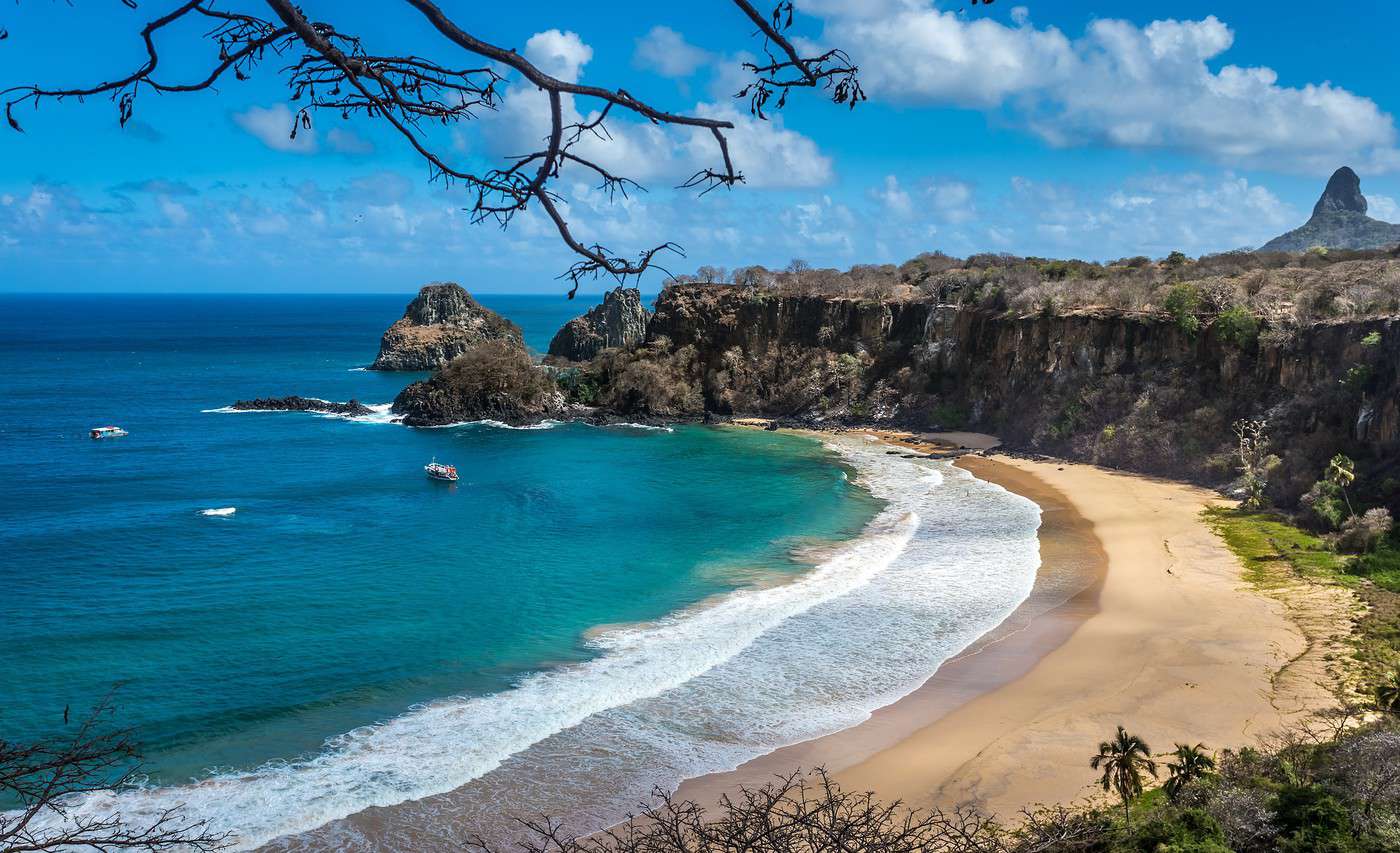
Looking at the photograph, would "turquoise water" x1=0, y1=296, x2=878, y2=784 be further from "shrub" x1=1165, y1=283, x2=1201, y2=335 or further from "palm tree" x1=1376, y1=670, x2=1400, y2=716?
"shrub" x1=1165, y1=283, x2=1201, y2=335

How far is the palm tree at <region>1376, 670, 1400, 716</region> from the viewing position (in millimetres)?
15438

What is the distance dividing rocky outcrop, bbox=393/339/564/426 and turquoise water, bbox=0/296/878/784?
8.02 ft

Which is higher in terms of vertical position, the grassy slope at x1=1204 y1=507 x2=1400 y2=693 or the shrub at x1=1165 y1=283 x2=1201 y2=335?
the shrub at x1=1165 y1=283 x2=1201 y2=335

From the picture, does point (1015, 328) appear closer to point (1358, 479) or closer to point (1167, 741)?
point (1358, 479)

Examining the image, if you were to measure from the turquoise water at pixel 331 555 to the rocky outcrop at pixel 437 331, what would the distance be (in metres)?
33.0

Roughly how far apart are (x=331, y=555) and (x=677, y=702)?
1519 cm

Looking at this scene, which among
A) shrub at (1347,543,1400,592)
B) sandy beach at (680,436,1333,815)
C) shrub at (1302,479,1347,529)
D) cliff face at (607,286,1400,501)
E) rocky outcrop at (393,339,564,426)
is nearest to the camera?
sandy beach at (680,436,1333,815)

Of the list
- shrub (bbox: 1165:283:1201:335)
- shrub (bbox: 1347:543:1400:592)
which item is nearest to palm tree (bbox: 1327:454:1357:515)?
shrub (bbox: 1347:543:1400:592)

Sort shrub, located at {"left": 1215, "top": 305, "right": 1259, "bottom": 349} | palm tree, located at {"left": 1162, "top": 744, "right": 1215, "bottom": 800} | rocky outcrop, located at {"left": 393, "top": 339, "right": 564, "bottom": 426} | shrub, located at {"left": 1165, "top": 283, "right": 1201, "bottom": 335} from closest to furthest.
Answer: palm tree, located at {"left": 1162, "top": 744, "right": 1215, "bottom": 800} → shrub, located at {"left": 1215, "top": 305, "right": 1259, "bottom": 349} → shrub, located at {"left": 1165, "top": 283, "right": 1201, "bottom": 335} → rocky outcrop, located at {"left": 393, "top": 339, "right": 564, "bottom": 426}

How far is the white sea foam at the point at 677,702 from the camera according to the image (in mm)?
15125

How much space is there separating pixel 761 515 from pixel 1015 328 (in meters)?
24.5

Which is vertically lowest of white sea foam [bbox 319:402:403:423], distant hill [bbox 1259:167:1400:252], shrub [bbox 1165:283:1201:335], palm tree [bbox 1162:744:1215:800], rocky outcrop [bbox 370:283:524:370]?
white sea foam [bbox 319:402:403:423]

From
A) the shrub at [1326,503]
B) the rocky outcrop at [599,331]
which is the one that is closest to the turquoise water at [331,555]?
the shrub at [1326,503]

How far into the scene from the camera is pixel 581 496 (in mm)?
38250
